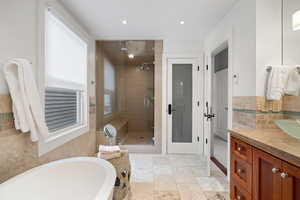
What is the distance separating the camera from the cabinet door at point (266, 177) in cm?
85

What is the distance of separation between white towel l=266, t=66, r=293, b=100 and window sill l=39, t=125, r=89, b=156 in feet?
7.90

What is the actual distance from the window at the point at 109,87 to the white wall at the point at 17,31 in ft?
7.28

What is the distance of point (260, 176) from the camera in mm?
1000

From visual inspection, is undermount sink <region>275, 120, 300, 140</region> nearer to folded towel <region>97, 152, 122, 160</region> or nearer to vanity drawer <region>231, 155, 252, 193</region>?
vanity drawer <region>231, 155, 252, 193</region>

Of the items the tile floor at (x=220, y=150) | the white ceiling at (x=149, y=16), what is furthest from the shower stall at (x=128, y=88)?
the tile floor at (x=220, y=150)

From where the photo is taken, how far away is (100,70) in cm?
346

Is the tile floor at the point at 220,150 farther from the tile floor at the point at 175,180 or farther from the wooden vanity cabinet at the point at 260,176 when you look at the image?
the wooden vanity cabinet at the point at 260,176

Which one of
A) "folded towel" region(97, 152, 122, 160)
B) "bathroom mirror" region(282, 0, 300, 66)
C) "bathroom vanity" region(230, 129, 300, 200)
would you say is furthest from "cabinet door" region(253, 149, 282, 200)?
"folded towel" region(97, 152, 122, 160)

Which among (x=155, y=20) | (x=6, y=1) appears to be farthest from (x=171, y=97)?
(x=6, y=1)

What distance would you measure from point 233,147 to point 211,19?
193 cm

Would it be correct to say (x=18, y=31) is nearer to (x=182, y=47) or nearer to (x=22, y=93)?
(x=22, y=93)

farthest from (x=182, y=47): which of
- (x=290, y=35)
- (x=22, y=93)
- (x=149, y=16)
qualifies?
(x=22, y=93)

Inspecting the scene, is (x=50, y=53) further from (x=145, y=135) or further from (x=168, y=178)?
(x=145, y=135)

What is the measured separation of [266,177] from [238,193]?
1.40 ft
